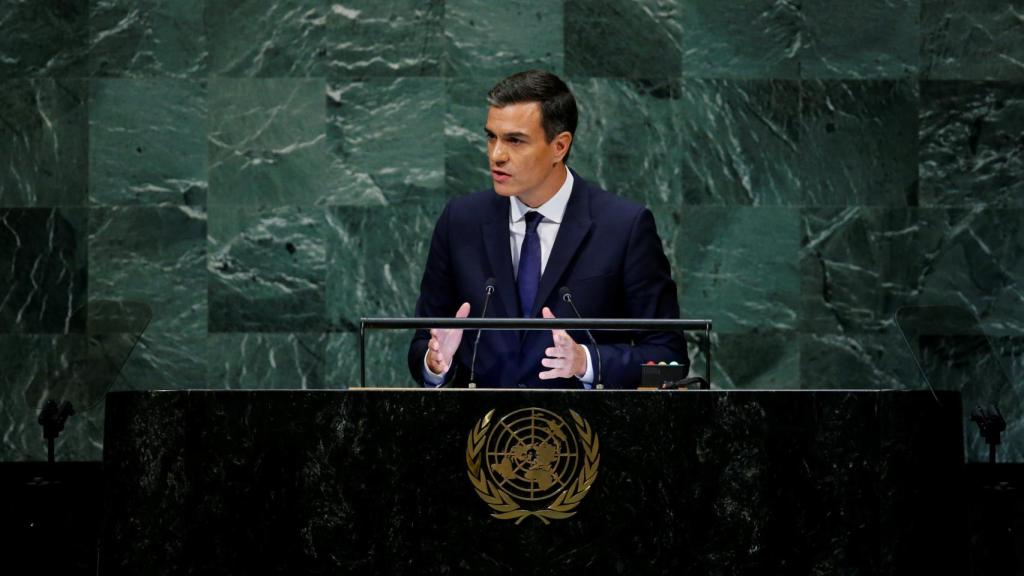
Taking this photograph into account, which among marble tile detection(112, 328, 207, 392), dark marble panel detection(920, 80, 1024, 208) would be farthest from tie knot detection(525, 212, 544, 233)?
dark marble panel detection(920, 80, 1024, 208)

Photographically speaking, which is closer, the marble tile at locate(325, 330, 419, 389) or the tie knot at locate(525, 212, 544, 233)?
the tie knot at locate(525, 212, 544, 233)

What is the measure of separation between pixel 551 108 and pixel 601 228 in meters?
0.42

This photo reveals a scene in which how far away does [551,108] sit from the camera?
4492 millimetres

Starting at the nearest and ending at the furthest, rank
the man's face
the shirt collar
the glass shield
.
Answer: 1. the man's face
2. the shirt collar
3. the glass shield

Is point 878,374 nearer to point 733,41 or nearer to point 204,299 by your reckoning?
point 733,41

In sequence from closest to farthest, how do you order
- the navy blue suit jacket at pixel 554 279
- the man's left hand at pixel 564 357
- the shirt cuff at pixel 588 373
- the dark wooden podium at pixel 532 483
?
the dark wooden podium at pixel 532 483, the man's left hand at pixel 564 357, the shirt cuff at pixel 588 373, the navy blue suit jacket at pixel 554 279

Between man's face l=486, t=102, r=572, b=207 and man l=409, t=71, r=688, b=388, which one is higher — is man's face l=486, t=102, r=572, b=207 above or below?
above

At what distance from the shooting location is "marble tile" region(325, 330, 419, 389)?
251 inches

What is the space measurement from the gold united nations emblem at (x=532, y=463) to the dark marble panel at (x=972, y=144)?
12.3 feet

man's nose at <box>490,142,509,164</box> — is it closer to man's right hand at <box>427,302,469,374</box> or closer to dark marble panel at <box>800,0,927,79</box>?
man's right hand at <box>427,302,469,374</box>

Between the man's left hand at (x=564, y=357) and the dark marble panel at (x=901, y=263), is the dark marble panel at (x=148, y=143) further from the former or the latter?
the man's left hand at (x=564, y=357)

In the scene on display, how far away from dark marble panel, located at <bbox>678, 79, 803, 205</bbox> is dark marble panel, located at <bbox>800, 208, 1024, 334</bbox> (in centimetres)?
27

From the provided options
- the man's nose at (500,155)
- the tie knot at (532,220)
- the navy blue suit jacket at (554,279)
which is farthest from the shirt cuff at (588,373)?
the man's nose at (500,155)

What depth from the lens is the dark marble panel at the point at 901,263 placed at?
6.36 meters
